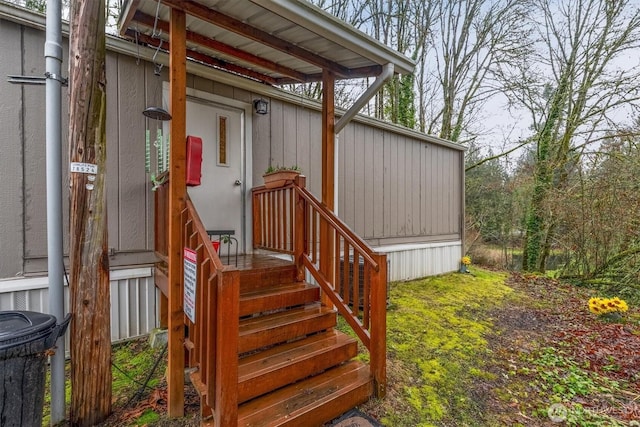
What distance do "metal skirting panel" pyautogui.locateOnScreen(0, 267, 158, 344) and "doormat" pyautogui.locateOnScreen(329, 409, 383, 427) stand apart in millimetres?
2257

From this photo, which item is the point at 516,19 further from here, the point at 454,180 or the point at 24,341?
the point at 24,341

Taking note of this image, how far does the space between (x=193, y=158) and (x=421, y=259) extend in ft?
17.0

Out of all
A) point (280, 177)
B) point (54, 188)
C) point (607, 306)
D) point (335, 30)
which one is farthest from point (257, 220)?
point (607, 306)

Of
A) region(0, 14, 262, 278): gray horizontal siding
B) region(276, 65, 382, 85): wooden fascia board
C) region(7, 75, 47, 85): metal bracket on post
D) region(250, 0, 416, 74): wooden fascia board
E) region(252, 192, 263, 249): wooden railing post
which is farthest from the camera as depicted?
region(252, 192, 263, 249): wooden railing post

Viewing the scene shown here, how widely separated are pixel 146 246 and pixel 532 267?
9.54 metres

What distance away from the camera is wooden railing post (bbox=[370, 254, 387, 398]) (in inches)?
88.1

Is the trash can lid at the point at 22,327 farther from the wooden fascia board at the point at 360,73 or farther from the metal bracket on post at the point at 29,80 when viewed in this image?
the wooden fascia board at the point at 360,73

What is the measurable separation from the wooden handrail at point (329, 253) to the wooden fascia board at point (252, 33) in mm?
1196

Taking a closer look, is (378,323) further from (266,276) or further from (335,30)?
(335,30)

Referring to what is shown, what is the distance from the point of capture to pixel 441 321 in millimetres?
4031

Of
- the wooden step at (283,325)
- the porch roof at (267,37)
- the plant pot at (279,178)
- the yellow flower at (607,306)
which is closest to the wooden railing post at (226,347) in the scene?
the wooden step at (283,325)

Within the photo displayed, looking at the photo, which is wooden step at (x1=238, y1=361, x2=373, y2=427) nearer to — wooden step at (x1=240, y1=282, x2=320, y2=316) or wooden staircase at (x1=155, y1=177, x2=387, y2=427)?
wooden staircase at (x1=155, y1=177, x2=387, y2=427)

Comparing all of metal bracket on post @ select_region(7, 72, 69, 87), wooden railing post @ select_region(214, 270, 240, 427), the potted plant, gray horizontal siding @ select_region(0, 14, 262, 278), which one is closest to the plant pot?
the potted plant

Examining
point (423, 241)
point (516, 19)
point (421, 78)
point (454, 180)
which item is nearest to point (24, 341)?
point (423, 241)
